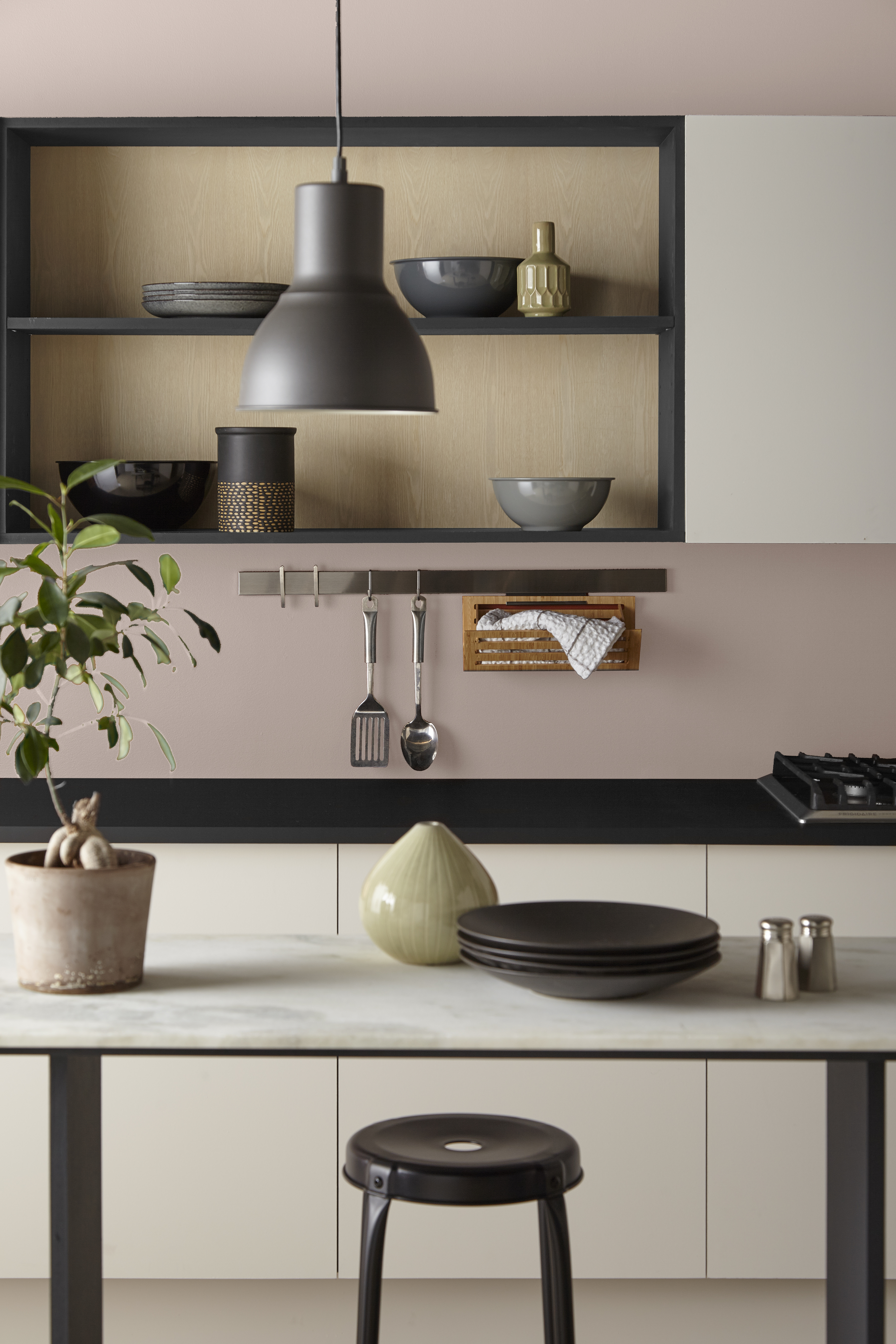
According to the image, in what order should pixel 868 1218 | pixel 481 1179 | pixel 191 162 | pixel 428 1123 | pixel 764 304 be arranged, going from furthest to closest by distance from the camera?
pixel 191 162 < pixel 764 304 < pixel 428 1123 < pixel 481 1179 < pixel 868 1218

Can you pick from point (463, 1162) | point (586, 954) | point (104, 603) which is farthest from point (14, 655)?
point (463, 1162)

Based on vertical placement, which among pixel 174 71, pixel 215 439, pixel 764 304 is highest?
pixel 174 71

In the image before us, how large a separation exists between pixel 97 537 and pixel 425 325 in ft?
5.26

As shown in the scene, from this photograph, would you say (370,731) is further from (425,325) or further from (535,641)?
(425,325)

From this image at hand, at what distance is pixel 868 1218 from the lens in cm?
144

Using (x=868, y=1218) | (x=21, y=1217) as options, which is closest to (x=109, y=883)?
(x=868, y=1218)

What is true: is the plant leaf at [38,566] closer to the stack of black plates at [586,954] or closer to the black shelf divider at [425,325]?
the stack of black plates at [586,954]

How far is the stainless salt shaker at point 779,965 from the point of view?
1.50 meters

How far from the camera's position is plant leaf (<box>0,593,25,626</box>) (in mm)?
1560

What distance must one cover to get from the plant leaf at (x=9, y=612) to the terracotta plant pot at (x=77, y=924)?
0.25 meters

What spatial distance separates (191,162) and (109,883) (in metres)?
2.33

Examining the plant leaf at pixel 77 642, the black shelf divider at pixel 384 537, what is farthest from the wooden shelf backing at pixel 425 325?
the plant leaf at pixel 77 642

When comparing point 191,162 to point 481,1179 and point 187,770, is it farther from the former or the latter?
point 481,1179

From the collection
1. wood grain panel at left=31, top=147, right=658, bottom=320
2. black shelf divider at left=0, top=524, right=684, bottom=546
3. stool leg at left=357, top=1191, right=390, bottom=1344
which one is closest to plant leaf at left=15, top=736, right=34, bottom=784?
stool leg at left=357, top=1191, right=390, bottom=1344
